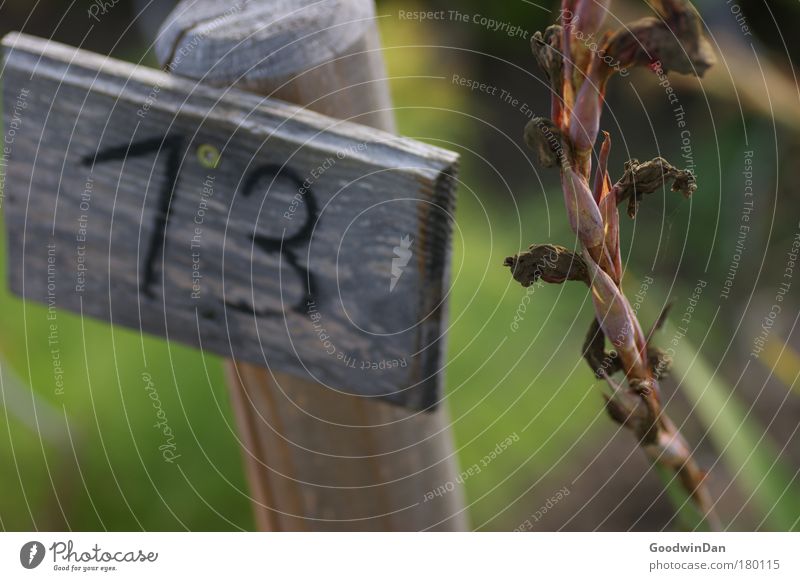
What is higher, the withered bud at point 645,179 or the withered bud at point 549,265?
the withered bud at point 645,179

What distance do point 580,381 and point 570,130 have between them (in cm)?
83

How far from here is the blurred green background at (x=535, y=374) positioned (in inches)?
36.0

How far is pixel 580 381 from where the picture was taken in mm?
1095

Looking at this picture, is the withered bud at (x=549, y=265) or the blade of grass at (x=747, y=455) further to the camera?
the blade of grass at (x=747, y=455)

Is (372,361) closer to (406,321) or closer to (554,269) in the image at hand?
(406,321)

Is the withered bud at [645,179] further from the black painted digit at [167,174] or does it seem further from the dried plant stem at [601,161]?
the black painted digit at [167,174]

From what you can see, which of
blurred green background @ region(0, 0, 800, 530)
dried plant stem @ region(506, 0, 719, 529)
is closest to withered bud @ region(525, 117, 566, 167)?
dried plant stem @ region(506, 0, 719, 529)

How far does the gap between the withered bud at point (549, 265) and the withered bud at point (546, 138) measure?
0.11ft

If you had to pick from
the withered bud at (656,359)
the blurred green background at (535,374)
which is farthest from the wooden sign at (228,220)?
the blurred green background at (535,374)

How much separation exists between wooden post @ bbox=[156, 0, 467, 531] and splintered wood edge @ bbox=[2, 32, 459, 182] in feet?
0.04

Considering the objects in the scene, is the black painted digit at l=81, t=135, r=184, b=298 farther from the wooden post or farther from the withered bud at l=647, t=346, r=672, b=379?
the withered bud at l=647, t=346, r=672, b=379

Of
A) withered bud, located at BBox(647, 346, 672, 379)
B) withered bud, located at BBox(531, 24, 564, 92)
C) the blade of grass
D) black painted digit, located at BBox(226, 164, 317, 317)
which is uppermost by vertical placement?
withered bud, located at BBox(531, 24, 564, 92)

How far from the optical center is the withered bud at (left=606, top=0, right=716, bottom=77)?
286 mm
